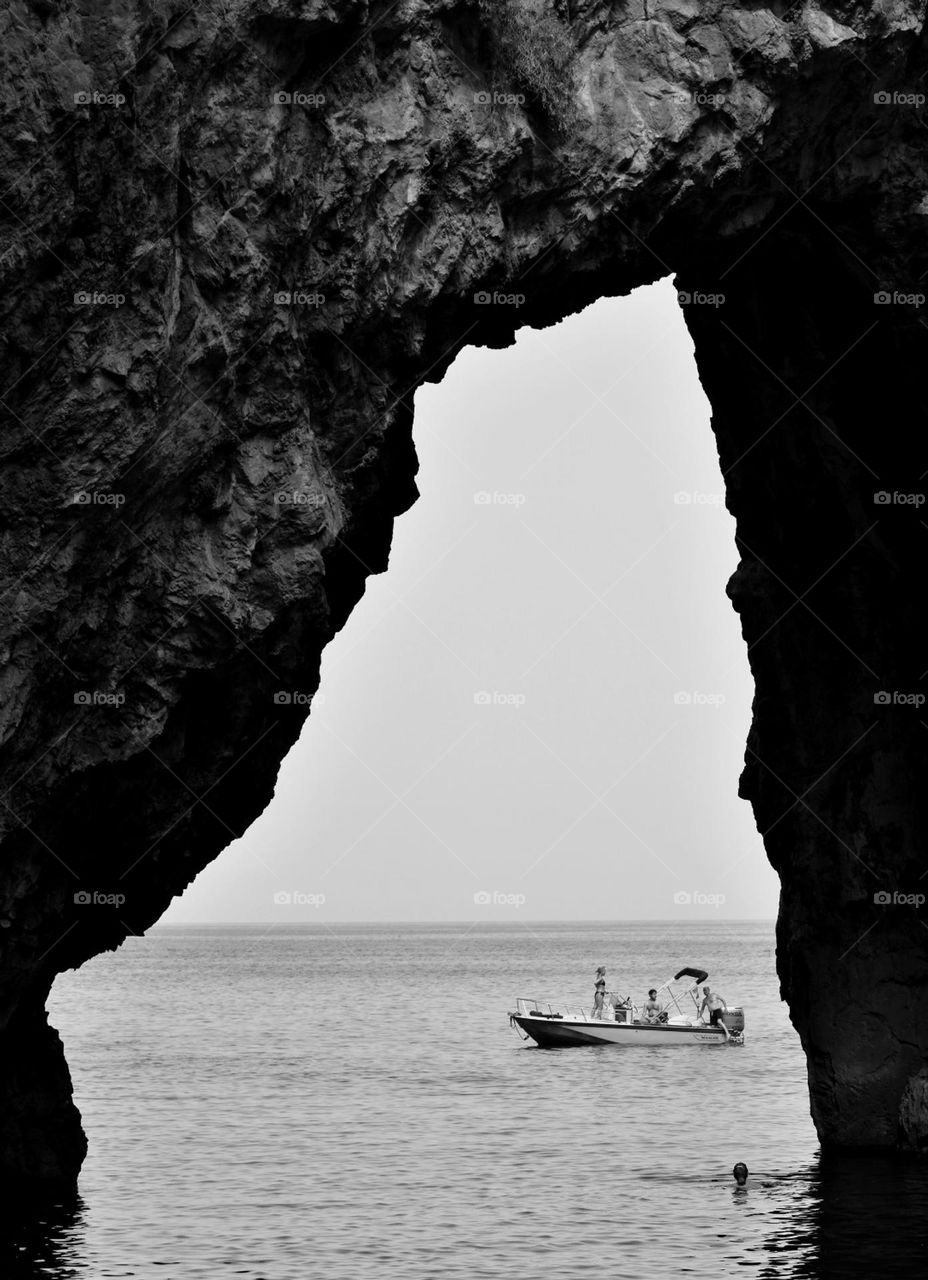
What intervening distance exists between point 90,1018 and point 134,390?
68.0 meters

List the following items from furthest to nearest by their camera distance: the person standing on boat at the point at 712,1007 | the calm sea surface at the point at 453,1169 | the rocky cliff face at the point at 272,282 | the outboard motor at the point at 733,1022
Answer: the person standing on boat at the point at 712,1007 → the outboard motor at the point at 733,1022 → the calm sea surface at the point at 453,1169 → the rocky cliff face at the point at 272,282

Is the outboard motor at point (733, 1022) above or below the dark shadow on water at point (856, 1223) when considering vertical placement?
above

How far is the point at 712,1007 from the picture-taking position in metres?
59.9

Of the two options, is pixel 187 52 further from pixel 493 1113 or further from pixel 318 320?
pixel 493 1113

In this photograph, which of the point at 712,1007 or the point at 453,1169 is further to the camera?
the point at 712,1007

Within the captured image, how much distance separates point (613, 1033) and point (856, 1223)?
36.2m

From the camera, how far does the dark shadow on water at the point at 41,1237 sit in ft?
61.9

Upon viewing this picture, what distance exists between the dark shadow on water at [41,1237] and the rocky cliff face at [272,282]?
1.93 ft

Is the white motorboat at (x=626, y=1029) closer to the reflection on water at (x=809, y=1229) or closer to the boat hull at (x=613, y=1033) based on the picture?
the boat hull at (x=613, y=1033)

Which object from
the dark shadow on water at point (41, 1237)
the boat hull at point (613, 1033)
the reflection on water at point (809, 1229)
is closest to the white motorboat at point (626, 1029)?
the boat hull at point (613, 1033)

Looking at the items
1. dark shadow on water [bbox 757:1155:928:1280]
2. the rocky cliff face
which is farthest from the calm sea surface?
the rocky cliff face

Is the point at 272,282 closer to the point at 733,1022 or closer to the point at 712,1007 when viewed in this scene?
the point at 733,1022

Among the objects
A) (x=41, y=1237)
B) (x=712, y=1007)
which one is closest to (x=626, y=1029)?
(x=712, y=1007)

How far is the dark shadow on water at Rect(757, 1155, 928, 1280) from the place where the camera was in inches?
741
